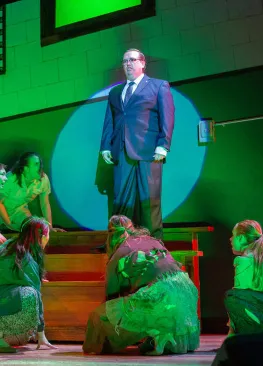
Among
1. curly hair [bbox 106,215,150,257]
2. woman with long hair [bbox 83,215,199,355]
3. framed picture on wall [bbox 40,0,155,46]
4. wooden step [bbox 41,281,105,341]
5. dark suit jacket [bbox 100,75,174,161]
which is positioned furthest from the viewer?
framed picture on wall [bbox 40,0,155,46]

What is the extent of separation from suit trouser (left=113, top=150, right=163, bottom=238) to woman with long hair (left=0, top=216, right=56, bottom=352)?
1.21 metres

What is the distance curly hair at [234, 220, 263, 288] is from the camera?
3.16 meters

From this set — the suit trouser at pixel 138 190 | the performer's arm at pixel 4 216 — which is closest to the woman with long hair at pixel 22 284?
the suit trouser at pixel 138 190

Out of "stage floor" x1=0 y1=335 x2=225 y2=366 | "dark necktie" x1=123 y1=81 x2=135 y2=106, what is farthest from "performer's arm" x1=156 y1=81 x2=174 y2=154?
"stage floor" x1=0 y1=335 x2=225 y2=366

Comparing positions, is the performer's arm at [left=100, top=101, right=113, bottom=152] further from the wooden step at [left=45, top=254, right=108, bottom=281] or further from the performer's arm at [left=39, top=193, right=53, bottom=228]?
the performer's arm at [left=39, top=193, right=53, bottom=228]

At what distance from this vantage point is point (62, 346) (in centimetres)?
371

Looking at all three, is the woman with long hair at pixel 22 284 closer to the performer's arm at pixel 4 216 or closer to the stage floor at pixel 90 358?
the stage floor at pixel 90 358

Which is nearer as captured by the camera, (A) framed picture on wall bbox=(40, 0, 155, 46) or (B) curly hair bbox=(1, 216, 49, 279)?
(B) curly hair bbox=(1, 216, 49, 279)

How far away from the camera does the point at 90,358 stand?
9.81 ft

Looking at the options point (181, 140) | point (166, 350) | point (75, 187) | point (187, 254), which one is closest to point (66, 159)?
point (75, 187)

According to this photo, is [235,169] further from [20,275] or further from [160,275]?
→ [20,275]

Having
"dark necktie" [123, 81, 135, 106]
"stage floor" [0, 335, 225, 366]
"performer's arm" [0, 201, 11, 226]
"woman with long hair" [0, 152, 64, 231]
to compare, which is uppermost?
"dark necktie" [123, 81, 135, 106]

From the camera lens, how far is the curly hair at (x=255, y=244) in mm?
3164

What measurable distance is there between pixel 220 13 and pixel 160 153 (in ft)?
5.45
